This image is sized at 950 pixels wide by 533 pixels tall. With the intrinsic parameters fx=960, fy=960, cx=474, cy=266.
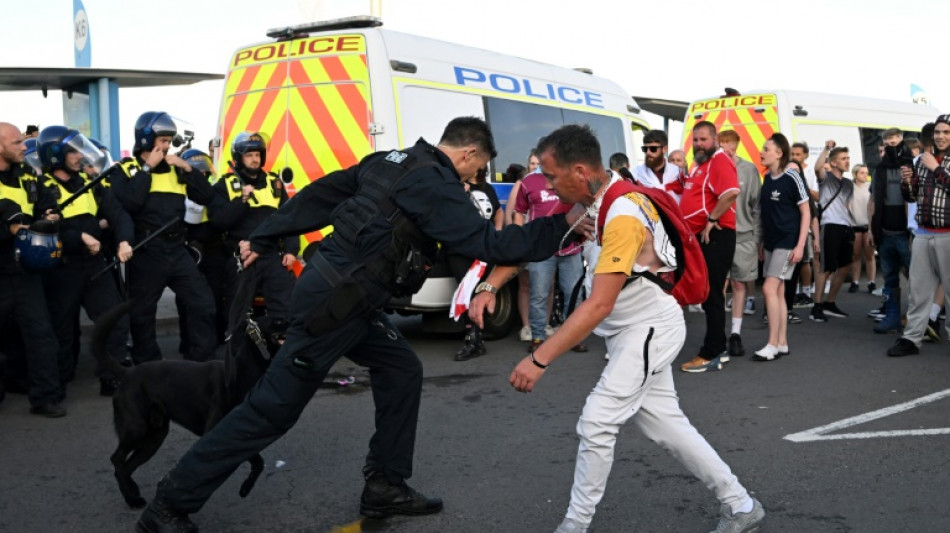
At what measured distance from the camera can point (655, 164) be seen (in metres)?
8.07

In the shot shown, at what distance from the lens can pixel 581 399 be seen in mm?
6523

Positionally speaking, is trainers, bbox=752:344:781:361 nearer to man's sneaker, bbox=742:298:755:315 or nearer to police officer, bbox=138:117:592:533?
man's sneaker, bbox=742:298:755:315

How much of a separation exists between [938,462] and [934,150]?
3765mm

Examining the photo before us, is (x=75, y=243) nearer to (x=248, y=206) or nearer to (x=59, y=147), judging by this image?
(x=59, y=147)

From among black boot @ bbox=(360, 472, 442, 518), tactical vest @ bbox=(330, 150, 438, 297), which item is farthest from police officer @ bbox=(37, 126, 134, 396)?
tactical vest @ bbox=(330, 150, 438, 297)

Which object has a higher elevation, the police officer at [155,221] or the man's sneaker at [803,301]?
the police officer at [155,221]

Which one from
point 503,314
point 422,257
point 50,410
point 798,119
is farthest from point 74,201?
point 798,119

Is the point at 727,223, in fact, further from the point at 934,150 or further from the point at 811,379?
the point at 934,150

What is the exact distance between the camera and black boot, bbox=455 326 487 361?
8.08 meters

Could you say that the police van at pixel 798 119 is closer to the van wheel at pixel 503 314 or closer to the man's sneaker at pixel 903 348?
the van wheel at pixel 503 314

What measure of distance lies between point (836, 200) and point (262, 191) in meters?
6.66

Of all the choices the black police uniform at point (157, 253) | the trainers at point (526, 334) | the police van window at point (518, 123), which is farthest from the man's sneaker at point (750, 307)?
the black police uniform at point (157, 253)

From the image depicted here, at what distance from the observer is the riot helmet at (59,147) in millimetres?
6773

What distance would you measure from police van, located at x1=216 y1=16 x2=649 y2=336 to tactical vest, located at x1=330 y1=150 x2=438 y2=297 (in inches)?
152
